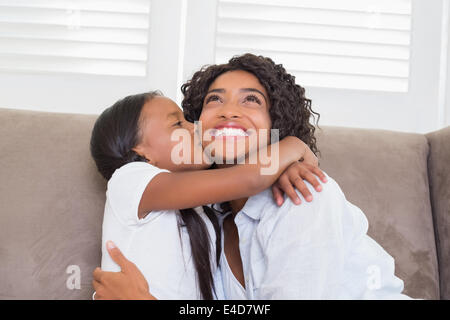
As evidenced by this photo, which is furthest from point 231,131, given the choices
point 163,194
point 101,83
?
point 101,83

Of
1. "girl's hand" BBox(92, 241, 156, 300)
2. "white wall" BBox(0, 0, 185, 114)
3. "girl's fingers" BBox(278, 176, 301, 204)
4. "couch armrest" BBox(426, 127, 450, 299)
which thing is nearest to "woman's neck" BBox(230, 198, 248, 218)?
"girl's fingers" BBox(278, 176, 301, 204)

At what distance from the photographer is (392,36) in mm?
→ 2045

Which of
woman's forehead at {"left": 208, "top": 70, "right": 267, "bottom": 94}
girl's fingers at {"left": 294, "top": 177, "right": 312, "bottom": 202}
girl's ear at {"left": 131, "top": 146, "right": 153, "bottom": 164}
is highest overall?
woman's forehead at {"left": 208, "top": 70, "right": 267, "bottom": 94}

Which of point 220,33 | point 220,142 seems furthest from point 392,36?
point 220,142

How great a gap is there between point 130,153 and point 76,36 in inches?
37.1

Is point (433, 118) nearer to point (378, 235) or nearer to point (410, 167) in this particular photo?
point (410, 167)

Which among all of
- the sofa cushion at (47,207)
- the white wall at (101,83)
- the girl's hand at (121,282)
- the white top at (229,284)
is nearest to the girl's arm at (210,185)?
the girl's hand at (121,282)

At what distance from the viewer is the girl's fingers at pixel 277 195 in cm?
102

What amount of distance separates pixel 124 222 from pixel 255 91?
0.48 metres

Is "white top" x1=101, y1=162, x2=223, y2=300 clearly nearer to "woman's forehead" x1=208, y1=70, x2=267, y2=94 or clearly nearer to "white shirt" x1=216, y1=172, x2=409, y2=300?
"white shirt" x1=216, y1=172, x2=409, y2=300

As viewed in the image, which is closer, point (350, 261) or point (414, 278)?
point (350, 261)

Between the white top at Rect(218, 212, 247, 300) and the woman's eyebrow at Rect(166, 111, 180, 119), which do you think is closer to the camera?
the white top at Rect(218, 212, 247, 300)

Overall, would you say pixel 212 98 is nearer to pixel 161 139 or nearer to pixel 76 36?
pixel 161 139

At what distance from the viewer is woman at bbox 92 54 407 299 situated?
915 mm
